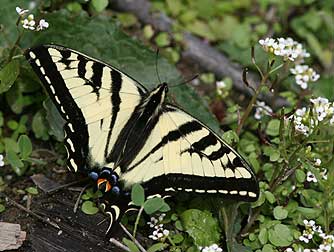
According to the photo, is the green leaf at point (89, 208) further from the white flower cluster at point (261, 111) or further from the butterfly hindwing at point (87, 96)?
the white flower cluster at point (261, 111)

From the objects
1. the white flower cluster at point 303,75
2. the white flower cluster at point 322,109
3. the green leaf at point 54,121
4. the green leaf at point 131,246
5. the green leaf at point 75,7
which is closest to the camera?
the green leaf at point 131,246

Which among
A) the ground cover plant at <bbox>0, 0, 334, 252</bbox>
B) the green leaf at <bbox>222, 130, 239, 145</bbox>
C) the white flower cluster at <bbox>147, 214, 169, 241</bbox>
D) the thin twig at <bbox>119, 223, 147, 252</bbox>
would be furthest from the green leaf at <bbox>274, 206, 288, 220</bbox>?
the thin twig at <bbox>119, 223, 147, 252</bbox>

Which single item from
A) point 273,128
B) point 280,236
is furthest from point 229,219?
point 273,128

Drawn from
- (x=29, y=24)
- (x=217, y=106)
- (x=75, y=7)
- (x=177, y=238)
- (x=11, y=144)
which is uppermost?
(x=29, y=24)

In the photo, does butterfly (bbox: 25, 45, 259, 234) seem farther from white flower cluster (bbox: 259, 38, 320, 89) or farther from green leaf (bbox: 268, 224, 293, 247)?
white flower cluster (bbox: 259, 38, 320, 89)

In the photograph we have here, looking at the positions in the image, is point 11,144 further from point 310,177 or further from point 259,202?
point 310,177

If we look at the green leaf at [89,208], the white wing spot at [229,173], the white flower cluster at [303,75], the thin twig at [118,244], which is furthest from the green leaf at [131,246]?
the white flower cluster at [303,75]
